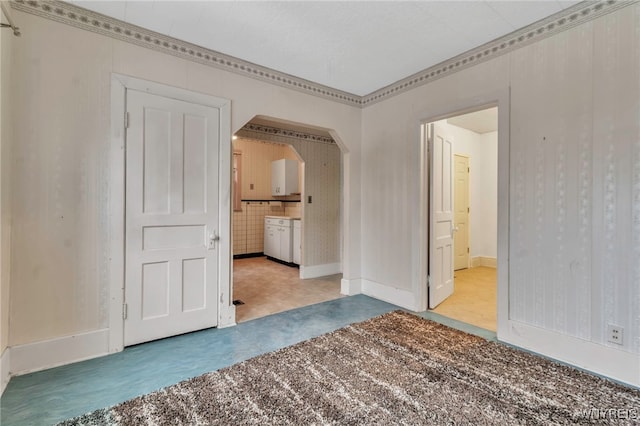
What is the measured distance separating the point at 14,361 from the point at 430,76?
14.0 feet

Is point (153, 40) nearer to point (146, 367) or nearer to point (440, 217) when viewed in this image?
point (146, 367)

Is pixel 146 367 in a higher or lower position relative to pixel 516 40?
lower

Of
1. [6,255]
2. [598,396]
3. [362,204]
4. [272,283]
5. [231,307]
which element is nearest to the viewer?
[598,396]

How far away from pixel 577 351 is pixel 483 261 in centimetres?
409

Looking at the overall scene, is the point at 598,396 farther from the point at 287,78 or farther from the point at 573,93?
the point at 287,78

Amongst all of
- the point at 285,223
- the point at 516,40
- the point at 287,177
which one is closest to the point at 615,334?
the point at 516,40

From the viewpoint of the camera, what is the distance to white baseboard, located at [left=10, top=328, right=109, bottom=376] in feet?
6.55

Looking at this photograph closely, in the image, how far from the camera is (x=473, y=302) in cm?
365

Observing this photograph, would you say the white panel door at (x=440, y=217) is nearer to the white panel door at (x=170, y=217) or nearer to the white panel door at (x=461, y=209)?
the white panel door at (x=461, y=209)

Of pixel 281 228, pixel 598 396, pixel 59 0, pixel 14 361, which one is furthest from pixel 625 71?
pixel 281 228

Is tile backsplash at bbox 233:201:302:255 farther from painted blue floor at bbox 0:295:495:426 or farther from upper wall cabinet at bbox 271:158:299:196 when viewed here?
painted blue floor at bbox 0:295:495:426

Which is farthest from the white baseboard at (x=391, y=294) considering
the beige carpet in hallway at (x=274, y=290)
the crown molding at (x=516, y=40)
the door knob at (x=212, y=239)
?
the crown molding at (x=516, y=40)

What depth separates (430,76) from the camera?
3.13m

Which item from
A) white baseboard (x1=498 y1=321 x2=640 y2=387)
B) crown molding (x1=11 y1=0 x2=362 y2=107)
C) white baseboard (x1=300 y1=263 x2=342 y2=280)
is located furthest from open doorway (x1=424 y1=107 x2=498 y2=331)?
white baseboard (x1=300 y1=263 x2=342 y2=280)
